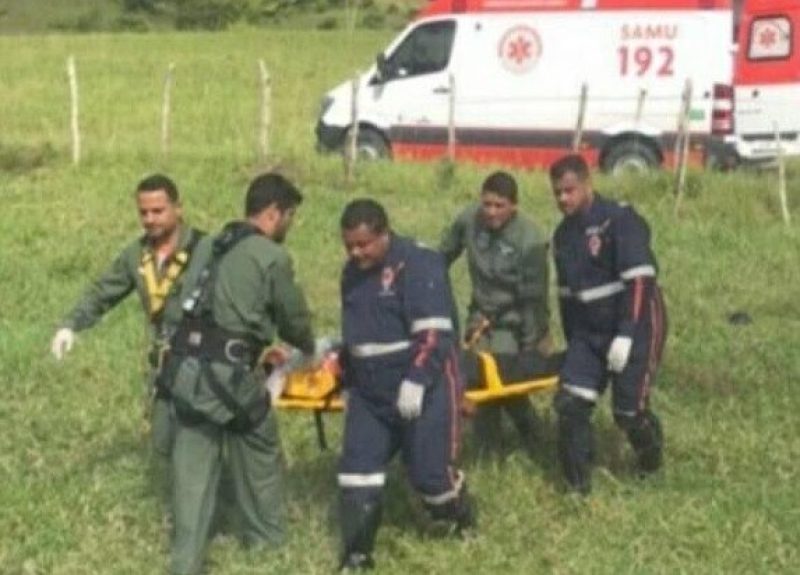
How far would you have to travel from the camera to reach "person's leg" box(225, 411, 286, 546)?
8.12 metres

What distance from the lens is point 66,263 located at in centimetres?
1529

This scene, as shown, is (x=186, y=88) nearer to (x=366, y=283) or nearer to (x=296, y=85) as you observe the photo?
(x=296, y=85)

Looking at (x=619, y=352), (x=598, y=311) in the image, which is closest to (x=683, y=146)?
(x=598, y=311)

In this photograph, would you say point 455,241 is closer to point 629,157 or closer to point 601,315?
point 601,315

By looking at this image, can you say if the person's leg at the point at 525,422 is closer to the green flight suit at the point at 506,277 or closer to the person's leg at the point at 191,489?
the green flight suit at the point at 506,277

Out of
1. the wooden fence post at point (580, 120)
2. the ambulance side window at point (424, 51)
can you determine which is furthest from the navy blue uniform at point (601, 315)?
the ambulance side window at point (424, 51)

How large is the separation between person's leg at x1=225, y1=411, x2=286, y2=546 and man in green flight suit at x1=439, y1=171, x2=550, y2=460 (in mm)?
1488

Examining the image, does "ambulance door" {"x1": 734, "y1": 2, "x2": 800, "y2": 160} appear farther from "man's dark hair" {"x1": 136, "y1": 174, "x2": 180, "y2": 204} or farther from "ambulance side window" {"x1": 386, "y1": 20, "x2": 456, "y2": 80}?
"man's dark hair" {"x1": 136, "y1": 174, "x2": 180, "y2": 204}

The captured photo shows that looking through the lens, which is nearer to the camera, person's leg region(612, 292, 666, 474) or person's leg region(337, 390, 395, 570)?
person's leg region(337, 390, 395, 570)

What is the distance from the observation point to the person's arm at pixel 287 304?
779cm

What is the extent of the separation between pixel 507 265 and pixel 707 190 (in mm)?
10071

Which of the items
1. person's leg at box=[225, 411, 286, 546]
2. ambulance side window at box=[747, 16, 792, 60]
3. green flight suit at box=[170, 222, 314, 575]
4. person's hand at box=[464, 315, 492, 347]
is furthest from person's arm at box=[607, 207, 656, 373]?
ambulance side window at box=[747, 16, 792, 60]

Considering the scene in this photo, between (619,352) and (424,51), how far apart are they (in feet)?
50.9

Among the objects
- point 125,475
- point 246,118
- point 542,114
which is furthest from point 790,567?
point 246,118
